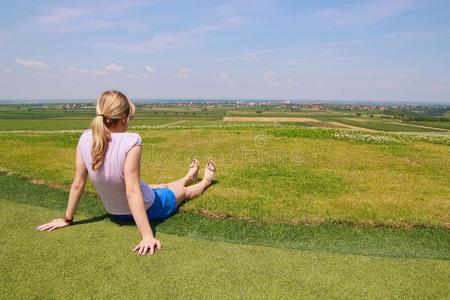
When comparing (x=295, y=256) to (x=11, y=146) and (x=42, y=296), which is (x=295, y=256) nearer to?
(x=42, y=296)

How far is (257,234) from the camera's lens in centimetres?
668

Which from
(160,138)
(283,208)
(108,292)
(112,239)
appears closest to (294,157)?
(283,208)

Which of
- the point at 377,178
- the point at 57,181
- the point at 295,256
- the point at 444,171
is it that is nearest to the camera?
the point at 295,256

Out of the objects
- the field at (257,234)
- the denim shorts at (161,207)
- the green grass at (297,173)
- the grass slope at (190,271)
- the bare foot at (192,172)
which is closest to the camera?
the grass slope at (190,271)

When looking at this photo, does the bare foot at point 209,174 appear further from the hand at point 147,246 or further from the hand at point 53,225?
the hand at point 147,246

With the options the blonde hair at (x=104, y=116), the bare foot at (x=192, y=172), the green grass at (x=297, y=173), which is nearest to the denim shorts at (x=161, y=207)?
the green grass at (x=297, y=173)

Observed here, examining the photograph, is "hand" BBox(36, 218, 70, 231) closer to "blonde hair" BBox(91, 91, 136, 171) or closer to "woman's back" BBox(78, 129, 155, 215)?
"woman's back" BBox(78, 129, 155, 215)

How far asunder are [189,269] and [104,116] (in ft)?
8.49

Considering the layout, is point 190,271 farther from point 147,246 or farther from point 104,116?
point 104,116

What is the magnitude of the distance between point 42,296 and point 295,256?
3.35 m

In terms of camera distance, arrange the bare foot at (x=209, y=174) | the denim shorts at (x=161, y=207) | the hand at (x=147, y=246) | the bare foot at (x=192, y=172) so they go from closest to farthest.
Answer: the hand at (x=147, y=246)
the denim shorts at (x=161, y=207)
the bare foot at (x=192, y=172)
the bare foot at (x=209, y=174)

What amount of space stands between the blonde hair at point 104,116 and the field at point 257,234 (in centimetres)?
143

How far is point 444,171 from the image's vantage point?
11.9 meters

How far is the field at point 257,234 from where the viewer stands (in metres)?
4.49
